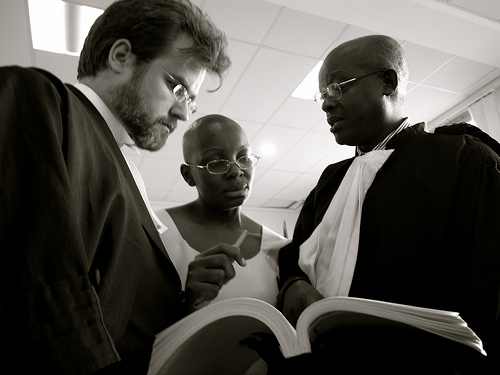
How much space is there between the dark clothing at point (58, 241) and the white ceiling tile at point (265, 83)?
266 centimetres

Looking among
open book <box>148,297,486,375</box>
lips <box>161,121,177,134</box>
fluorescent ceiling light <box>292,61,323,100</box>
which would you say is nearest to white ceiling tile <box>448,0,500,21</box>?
fluorescent ceiling light <box>292,61,323,100</box>

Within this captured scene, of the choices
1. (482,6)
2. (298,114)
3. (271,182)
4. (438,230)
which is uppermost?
(482,6)

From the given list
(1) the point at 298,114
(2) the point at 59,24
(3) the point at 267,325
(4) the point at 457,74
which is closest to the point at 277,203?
(1) the point at 298,114

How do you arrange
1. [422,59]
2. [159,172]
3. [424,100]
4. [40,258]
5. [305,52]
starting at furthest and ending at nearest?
[159,172], [424,100], [422,59], [305,52], [40,258]

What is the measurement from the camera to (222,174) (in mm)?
1319

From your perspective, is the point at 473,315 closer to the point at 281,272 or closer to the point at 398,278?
the point at 398,278

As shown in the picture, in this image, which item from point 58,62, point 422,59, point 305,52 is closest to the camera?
point 58,62

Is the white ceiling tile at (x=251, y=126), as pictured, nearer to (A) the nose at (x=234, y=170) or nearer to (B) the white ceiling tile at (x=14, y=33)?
(B) the white ceiling tile at (x=14, y=33)

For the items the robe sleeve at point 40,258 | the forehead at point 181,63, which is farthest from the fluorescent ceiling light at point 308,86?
the robe sleeve at point 40,258

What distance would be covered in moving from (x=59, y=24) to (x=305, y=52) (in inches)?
70.2

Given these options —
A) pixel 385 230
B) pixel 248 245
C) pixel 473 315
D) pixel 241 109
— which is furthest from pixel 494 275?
pixel 241 109

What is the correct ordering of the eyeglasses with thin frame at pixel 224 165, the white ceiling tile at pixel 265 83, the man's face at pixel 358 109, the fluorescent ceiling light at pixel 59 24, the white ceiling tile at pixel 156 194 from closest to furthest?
the man's face at pixel 358 109 → the eyeglasses with thin frame at pixel 224 165 → the fluorescent ceiling light at pixel 59 24 → the white ceiling tile at pixel 265 83 → the white ceiling tile at pixel 156 194

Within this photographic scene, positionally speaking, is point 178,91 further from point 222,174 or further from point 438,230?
point 438,230

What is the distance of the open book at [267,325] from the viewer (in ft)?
1.67
